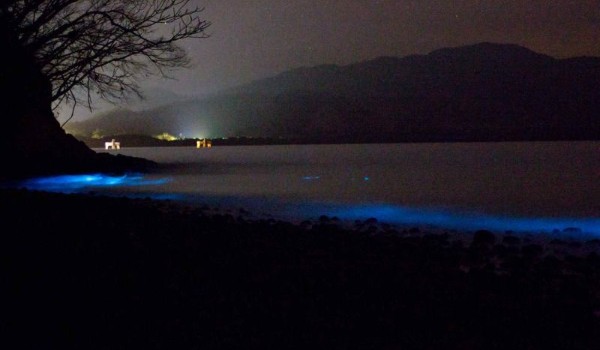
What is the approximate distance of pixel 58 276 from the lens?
521 cm

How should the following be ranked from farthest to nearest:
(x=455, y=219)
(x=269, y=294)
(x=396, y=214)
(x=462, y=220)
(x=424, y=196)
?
(x=424, y=196) < (x=396, y=214) < (x=455, y=219) < (x=462, y=220) < (x=269, y=294)

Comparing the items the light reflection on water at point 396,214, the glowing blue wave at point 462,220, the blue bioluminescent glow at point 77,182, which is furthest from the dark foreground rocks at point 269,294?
the blue bioluminescent glow at point 77,182

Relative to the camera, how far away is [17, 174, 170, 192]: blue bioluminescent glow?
23453mm

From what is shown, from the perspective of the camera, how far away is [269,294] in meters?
5.16

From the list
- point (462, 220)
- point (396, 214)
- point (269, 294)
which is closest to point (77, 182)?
point (396, 214)

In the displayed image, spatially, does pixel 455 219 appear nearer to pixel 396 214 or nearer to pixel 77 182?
pixel 396 214

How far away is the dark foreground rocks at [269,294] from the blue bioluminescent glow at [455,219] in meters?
5.49

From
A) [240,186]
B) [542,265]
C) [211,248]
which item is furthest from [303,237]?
[240,186]

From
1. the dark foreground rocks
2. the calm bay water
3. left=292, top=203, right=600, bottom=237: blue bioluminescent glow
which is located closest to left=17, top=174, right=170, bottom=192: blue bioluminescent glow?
the calm bay water

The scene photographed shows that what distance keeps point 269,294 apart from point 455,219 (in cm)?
1105

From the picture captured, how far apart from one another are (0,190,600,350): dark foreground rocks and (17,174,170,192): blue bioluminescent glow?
16.5 meters

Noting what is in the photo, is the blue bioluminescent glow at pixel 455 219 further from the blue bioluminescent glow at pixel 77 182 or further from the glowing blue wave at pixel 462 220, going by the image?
the blue bioluminescent glow at pixel 77 182

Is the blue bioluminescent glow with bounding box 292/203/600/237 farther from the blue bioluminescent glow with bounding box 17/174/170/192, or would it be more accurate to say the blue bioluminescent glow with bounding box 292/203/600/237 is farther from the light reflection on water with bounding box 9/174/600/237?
the blue bioluminescent glow with bounding box 17/174/170/192

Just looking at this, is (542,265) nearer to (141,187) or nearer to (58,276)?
(58,276)
